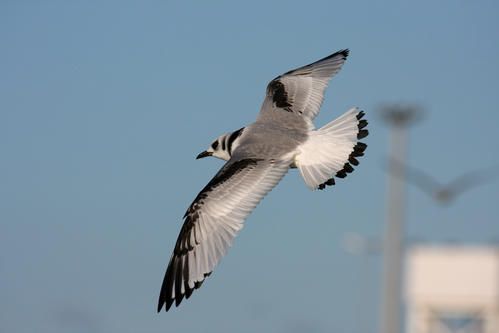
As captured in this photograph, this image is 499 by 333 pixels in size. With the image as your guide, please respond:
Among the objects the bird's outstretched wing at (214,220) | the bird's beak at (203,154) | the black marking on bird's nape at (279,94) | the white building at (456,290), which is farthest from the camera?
the white building at (456,290)

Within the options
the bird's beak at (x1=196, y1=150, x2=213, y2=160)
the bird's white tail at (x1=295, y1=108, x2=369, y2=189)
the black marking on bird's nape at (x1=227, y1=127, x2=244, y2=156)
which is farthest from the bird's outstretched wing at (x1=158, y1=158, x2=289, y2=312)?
the bird's beak at (x1=196, y1=150, x2=213, y2=160)

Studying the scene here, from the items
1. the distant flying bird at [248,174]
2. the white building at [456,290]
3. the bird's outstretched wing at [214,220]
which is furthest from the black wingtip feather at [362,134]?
the white building at [456,290]

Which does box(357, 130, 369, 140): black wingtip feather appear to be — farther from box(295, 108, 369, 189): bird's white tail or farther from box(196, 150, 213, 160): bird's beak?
box(196, 150, 213, 160): bird's beak

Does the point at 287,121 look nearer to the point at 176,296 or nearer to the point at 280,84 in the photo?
the point at 280,84

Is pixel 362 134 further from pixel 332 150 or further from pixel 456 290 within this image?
pixel 456 290

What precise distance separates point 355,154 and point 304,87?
1040 mm

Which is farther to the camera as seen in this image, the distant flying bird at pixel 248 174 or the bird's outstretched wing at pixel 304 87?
the bird's outstretched wing at pixel 304 87

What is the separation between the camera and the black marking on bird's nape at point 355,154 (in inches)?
365

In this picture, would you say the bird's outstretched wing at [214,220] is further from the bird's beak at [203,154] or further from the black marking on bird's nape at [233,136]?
the bird's beak at [203,154]

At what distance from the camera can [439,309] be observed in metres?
26.7

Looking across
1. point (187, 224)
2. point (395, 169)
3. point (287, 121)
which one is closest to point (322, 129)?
point (287, 121)

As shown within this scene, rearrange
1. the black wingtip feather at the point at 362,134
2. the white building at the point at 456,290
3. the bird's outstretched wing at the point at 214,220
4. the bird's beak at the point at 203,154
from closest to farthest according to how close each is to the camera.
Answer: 1. the bird's outstretched wing at the point at 214,220
2. the black wingtip feather at the point at 362,134
3. the bird's beak at the point at 203,154
4. the white building at the point at 456,290

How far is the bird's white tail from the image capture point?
9.31m

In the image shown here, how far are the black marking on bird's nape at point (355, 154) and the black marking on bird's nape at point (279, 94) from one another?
634 millimetres
